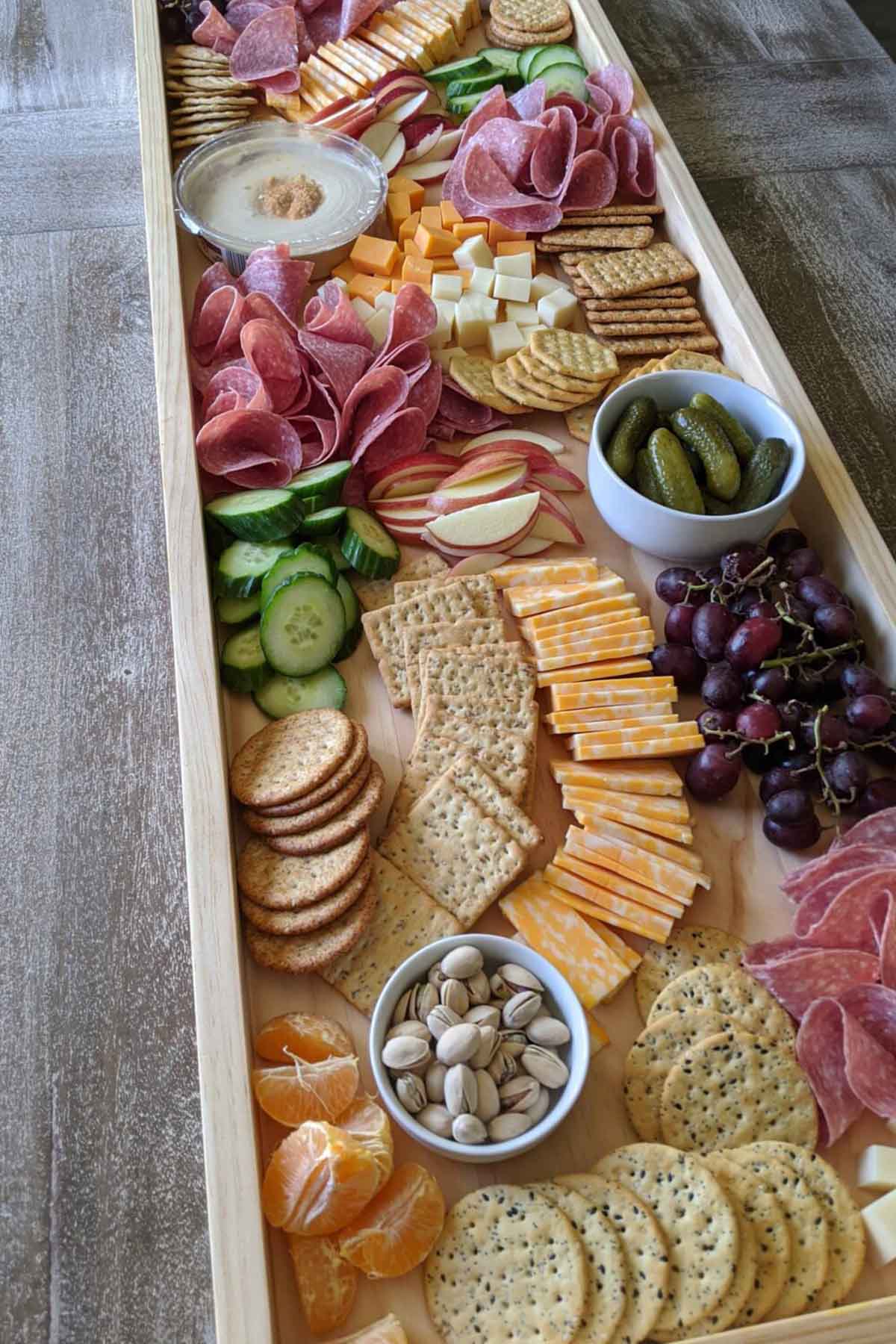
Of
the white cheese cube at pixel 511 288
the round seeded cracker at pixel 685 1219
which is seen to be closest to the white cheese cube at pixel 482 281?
the white cheese cube at pixel 511 288

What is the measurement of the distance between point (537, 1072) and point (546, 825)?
1.06ft

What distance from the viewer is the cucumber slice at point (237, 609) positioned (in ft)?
4.59

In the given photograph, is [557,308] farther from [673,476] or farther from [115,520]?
[115,520]

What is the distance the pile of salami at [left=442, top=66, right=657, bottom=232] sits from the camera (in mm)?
1872

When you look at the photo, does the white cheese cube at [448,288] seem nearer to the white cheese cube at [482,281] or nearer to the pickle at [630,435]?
the white cheese cube at [482,281]

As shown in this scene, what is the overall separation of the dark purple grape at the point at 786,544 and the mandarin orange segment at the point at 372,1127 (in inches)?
32.8

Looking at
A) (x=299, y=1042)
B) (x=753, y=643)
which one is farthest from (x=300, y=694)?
(x=753, y=643)

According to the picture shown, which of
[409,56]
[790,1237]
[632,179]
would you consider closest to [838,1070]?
[790,1237]

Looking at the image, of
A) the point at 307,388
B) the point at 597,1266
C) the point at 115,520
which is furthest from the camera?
the point at 115,520

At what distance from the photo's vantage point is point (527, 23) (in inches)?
86.4

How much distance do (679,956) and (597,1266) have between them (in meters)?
0.32

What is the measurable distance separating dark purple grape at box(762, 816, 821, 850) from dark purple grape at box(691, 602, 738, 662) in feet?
0.69

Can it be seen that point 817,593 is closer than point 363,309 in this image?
Yes

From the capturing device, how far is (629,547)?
1554 millimetres
